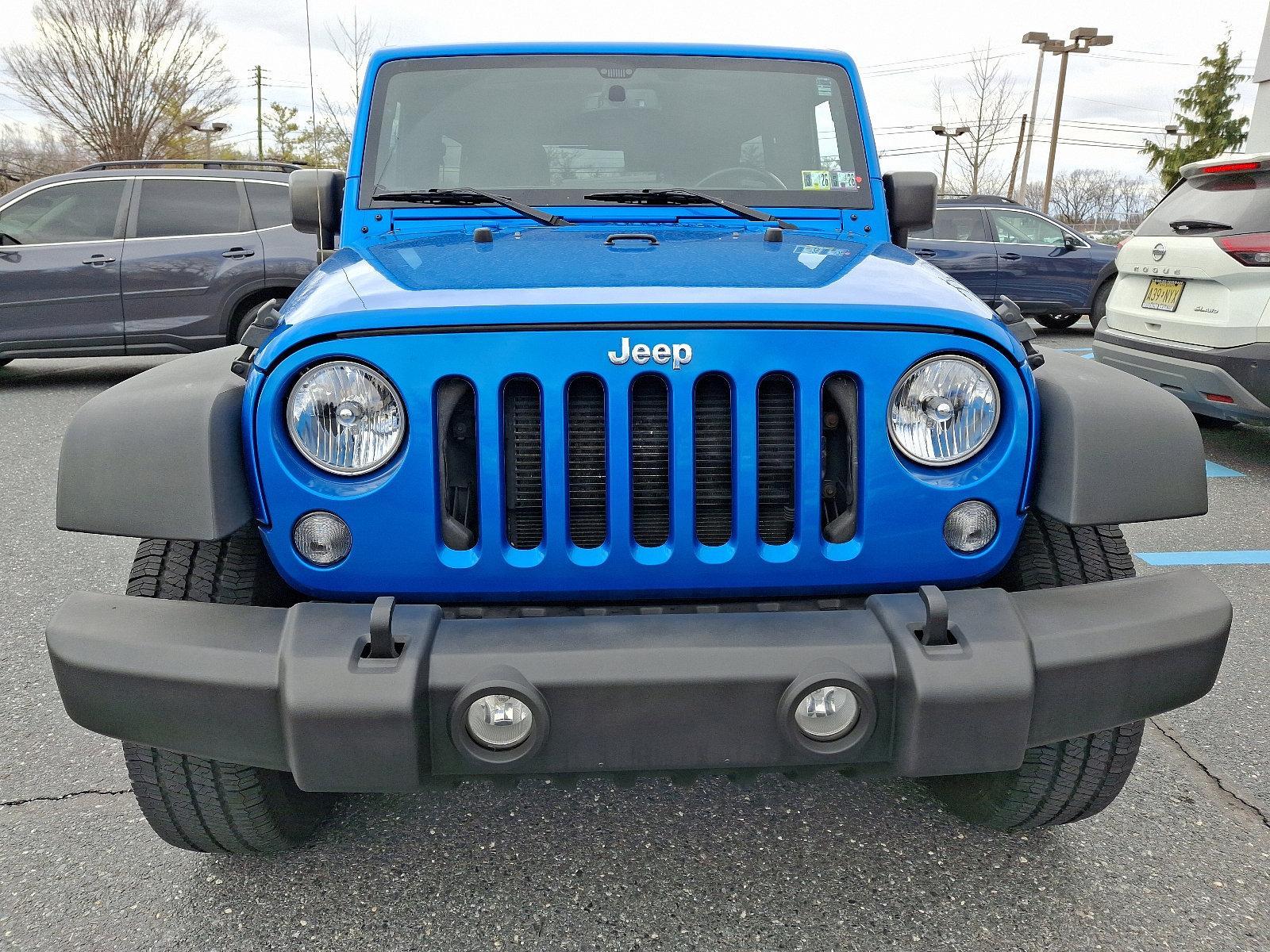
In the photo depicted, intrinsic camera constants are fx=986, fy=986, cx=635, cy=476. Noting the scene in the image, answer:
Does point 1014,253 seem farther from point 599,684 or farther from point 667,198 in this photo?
point 599,684

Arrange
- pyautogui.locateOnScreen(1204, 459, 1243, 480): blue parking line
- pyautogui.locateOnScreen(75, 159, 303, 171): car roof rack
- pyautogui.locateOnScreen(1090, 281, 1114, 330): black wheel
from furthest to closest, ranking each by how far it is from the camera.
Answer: pyautogui.locateOnScreen(1090, 281, 1114, 330): black wheel
pyautogui.locateOnScreen(75, 159, 303, 171): car roof rack
pyautogui.locateOnScreen(1204, 459, 1243, 480): blue parking line

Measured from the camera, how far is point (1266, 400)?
5.18 meters

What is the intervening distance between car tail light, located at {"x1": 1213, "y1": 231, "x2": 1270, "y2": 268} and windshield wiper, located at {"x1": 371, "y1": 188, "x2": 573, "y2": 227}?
4.28m

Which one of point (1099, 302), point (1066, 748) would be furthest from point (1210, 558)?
point (1099, 302)

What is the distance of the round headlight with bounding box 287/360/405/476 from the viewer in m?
1.73

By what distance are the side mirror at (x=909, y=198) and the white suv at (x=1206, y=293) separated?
10.2 ft

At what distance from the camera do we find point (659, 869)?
86.6 inches

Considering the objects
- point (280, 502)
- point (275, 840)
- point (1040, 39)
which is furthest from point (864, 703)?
point (1040, 39)

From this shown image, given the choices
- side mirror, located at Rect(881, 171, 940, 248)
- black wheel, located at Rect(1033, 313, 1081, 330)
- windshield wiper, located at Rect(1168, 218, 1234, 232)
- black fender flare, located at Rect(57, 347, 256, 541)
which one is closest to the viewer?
black fender flare, located at Rect(57, 347, 256, 541)

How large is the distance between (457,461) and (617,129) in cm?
164

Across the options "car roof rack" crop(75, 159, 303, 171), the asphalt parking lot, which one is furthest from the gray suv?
the asphalt parking lot

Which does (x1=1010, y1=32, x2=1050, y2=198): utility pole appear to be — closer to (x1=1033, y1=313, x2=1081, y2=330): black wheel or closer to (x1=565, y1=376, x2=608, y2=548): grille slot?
(x1=1033, y1=313, x2=1081, y2=330): black wheel

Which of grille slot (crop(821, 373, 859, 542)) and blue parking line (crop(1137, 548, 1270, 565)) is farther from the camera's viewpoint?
blue parking line (crop(1137, 548, 1270, 565))

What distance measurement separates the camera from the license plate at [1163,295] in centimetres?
575
